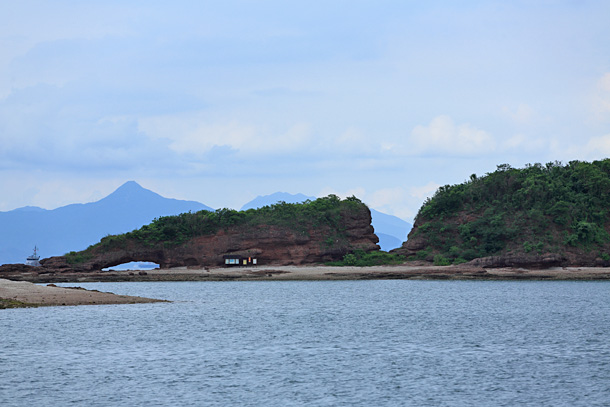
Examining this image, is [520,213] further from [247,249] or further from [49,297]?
[49,297]

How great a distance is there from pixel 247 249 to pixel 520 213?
146 feet

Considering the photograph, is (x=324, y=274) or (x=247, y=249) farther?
A: (x=247, y=249)

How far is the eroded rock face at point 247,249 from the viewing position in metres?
115

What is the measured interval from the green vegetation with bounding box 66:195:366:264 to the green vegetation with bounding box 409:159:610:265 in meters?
14.1

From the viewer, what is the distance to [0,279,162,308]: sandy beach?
2165 inches

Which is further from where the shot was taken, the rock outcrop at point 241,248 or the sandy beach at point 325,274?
the rock outcrop at point 241,248

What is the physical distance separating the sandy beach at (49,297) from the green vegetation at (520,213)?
61.3 metres

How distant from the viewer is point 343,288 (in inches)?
3654

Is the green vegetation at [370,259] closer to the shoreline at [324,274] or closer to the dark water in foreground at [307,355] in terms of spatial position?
the shoreline at [324,274]

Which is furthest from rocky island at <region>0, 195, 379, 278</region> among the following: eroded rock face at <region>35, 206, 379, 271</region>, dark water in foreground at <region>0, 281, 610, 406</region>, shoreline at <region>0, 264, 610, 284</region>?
dark water in foreground at <region>0, 281, 610, 406</region>

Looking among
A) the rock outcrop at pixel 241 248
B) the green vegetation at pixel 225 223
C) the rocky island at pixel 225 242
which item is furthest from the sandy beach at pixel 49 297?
the green vegetation at pixel 225 223

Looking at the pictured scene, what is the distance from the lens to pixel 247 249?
116250 millimetres

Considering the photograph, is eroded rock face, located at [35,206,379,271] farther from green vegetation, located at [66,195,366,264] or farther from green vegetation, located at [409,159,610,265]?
green vegetation, located at [409,159,610,265]

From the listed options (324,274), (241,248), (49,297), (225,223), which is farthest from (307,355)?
(225,223)
